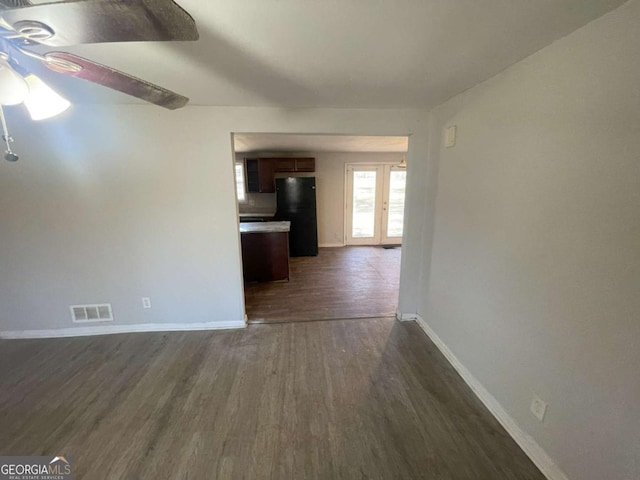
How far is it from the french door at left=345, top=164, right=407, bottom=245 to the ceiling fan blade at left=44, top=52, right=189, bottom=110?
4.77 m

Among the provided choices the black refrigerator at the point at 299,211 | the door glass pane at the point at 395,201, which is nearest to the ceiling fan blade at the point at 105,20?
the black refrigerator at the point at 299,211

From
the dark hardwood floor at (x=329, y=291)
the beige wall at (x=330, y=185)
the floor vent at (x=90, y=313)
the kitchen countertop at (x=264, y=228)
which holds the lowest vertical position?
the dark hardwood floor at (x=329, y=291)

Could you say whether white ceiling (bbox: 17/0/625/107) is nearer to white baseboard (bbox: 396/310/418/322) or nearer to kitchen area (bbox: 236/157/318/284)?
white baseboard (bbox: 396/310/418/322)

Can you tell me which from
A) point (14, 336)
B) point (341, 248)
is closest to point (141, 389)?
point (14, 336)

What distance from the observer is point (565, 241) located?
120 cm

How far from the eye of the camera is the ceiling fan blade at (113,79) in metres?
0.94

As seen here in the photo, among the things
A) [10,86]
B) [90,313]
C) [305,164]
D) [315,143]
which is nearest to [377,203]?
[305,164]

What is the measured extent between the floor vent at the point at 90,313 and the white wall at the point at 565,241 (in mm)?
3274

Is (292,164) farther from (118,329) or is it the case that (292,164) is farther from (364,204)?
(118,329)

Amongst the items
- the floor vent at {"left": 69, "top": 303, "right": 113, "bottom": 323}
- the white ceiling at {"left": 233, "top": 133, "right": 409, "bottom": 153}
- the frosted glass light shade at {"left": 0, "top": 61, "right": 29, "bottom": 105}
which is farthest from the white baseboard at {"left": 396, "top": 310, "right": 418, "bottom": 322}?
the frosted glass light shade at {"left": 0, "top": 61, "right": 29, "bottom": 105}

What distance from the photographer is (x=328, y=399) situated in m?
1.79

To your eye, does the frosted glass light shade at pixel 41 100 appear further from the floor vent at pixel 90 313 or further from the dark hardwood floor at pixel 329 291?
the dark hardwood floor at pixel 329 291

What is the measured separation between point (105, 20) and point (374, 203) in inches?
222

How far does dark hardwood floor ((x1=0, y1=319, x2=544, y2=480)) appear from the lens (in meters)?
1.38
